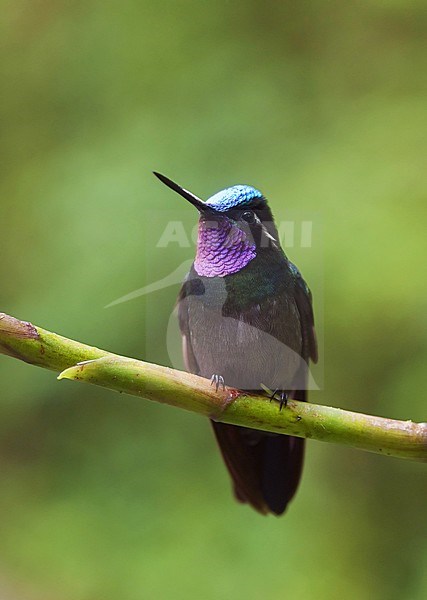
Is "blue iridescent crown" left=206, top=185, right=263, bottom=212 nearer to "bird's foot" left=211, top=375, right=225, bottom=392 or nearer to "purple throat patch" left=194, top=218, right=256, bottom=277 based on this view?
"purple throat patch" left=194, top=218, right=256, bottom=277

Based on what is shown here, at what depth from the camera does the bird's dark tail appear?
91cm

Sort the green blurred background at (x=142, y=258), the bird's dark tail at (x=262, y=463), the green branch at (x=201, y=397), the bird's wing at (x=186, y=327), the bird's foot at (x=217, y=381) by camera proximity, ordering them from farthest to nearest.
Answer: the green blurred background at (x=142, y=258), the bird's dark tail at (x=262, y=463), the bird's wing at (x=186, y=327), the bird's foot at (x=217, y=381), the green branch at (x=201, y=397)

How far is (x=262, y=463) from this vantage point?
0.92 meters

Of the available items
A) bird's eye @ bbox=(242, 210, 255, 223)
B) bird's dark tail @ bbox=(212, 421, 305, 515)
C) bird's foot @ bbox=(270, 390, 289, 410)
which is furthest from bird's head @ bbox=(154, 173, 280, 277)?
bird's dark tail @ bbox=(212, 421, 305, 515)

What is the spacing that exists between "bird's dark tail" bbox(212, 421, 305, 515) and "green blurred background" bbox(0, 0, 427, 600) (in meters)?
0.26

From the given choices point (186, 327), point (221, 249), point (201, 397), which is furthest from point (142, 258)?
point (201, 397)

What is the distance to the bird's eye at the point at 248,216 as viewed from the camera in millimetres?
695

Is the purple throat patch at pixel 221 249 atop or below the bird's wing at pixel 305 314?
atop

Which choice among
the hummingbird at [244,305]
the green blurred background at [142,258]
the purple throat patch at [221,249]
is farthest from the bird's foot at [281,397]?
the green blurred background at [142,258]

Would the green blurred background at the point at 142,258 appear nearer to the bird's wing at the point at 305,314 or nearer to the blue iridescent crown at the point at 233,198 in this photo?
the bird's wing at the point at 305,314

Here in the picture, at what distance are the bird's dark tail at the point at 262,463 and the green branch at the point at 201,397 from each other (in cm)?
25

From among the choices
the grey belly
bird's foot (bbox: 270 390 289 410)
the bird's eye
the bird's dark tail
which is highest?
the bird's eye

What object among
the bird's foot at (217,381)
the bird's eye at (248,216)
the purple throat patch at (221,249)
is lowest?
the bird's foot at (217,381)

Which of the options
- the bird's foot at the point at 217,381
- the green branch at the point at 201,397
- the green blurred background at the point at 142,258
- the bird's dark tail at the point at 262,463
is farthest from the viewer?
the green blurred background at the point at 142,258
